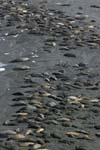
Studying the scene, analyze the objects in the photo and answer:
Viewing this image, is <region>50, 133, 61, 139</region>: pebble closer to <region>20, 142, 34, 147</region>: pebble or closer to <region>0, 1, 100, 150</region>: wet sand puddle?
<region>0, 1, 100, 150</region>: wet sand puddle

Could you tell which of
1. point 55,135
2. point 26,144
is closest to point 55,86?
point 55,135

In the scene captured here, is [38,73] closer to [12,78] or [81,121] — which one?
[12,78]

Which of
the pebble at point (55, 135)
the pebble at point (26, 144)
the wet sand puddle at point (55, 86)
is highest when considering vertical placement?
the pebble at point (26, 144)

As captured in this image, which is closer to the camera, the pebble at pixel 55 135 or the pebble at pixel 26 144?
the pebble at pixel 26 144

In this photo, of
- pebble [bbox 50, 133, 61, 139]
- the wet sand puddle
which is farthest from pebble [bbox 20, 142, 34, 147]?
pebble [bbox 50, 133, 61, 139]

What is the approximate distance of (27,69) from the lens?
621 centimetres

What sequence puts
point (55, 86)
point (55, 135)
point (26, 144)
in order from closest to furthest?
point (26, 144) → point (55, 135) → point (55, 86)

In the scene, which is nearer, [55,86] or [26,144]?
[26,144]

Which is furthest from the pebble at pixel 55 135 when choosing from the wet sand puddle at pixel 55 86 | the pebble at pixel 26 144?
the pebble at pixel 26 144

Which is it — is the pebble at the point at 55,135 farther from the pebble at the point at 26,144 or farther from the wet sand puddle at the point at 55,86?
the pebble at the point at 26,144

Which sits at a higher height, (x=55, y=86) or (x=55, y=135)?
(x=55, y=135)

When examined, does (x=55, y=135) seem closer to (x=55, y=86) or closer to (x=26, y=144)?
(x=26, y=144)

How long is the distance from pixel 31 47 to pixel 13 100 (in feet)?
6.20

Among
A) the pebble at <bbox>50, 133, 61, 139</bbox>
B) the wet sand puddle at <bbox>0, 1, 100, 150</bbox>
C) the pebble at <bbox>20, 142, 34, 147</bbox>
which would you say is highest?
the pebble at <bbox>20, 142, 34, 147</bbox>
